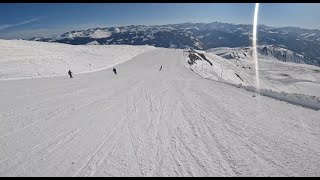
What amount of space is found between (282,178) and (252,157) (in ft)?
4.57

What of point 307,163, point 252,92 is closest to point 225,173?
point 307,163

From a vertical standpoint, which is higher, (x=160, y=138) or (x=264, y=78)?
(x=160, y=138)

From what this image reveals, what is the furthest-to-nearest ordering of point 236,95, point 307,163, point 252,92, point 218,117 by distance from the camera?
point 252,92 < point 236,95 < point 218,117 < point 307,163

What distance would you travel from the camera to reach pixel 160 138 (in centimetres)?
1035

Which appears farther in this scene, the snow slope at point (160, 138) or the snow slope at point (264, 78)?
the snow slope at point (264, 78)

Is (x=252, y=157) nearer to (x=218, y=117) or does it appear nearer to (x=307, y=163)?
(x=307, y=163)

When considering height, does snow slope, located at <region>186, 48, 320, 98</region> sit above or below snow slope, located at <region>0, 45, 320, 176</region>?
below

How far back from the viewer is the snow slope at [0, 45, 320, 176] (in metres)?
7.83

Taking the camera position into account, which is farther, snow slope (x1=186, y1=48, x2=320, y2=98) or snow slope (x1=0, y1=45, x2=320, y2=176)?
snow slope (x1=186, y1=48, x2=320, y2=98)

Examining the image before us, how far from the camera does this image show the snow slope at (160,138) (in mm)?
7832

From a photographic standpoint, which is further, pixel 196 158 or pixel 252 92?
pixel 252 92

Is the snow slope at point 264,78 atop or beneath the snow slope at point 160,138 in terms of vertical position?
beneath

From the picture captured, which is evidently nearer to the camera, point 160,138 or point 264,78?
point 160,138

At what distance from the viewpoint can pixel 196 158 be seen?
27.5 feet
